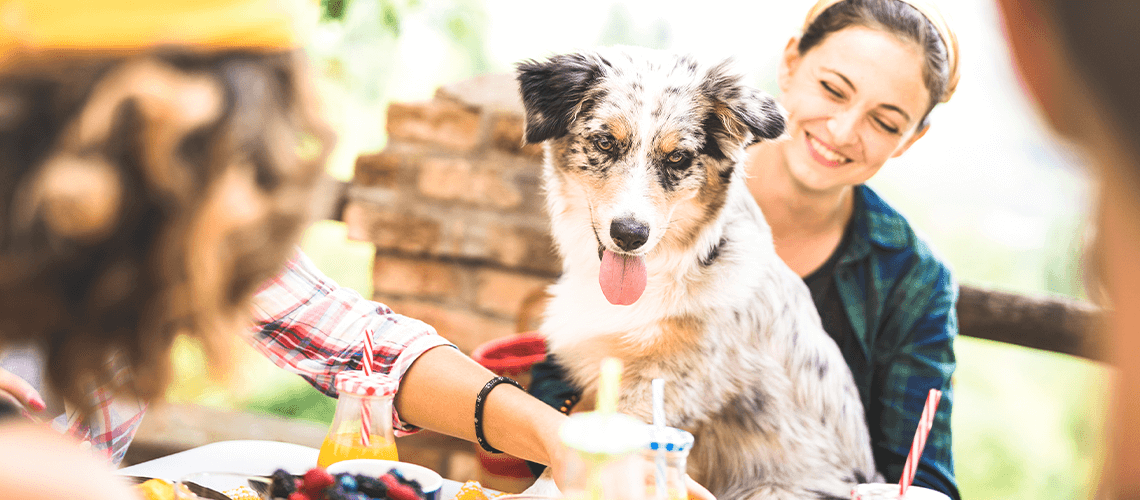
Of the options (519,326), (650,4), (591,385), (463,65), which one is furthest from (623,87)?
(463,65)

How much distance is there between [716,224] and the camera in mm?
1527

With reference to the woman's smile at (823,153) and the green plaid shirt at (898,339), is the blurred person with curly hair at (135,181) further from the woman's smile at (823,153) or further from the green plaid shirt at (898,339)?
the woman's smile at (823,153)

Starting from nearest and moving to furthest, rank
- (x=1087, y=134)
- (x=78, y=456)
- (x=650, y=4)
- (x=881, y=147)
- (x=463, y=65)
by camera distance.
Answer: (x=1087, y=134) → (x=78, y=456) → (x=881, y=147) → (x=650, y=4) → (x=463, y=65)

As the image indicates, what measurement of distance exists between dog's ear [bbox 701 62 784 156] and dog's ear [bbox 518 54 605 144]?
240 mm

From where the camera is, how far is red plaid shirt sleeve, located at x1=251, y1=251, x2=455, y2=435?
1.47m

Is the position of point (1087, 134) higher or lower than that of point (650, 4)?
lower

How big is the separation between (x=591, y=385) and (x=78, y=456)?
3.30 feet

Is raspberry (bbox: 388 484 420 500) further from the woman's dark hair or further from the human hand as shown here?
the woman's dark hair

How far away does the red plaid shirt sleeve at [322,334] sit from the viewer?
147 centimetres

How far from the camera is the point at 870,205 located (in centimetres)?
177

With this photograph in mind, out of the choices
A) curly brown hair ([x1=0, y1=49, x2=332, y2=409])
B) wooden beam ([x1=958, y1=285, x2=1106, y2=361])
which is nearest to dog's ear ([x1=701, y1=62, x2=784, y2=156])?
curly brown hair ([x1=0, y1=49, x2=332, y2=409])

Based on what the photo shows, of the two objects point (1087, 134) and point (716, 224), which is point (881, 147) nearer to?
point (716, 224)

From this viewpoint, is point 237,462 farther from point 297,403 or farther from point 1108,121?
point 297,403

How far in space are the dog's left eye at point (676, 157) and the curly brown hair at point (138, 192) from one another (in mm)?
818
